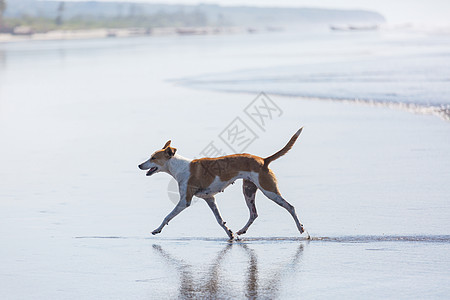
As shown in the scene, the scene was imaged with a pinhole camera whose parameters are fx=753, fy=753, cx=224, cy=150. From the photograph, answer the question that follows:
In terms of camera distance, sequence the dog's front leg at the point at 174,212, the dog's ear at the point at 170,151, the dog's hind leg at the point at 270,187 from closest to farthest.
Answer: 1. the dog's hind leg at the point at 270,187
2. the dog's front leg at the point at 174,212
3. the dog's ear at the point at 170,151

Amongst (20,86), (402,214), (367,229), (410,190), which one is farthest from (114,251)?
(20,86)

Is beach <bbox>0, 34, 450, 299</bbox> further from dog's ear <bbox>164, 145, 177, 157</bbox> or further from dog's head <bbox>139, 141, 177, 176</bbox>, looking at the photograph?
dog's ear <bbox>164, 145, 177, 157</bbox>

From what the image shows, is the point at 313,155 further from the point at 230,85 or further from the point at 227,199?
the point at 230,85

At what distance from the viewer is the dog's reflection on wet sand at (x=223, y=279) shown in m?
6.06

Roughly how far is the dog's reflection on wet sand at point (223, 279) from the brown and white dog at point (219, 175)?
582 mm

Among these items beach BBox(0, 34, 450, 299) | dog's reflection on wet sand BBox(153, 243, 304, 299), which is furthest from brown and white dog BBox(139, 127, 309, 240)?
dog's reflection on wet sand BBox(153, 243, 304, 299)

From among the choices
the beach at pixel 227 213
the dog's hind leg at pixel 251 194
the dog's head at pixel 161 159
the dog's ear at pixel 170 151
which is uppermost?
the dog's ear at pixel 170 151

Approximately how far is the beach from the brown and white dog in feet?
1.06

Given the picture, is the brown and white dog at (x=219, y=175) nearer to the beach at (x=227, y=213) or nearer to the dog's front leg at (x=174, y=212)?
the dog's front leg at (x=174, y=212)

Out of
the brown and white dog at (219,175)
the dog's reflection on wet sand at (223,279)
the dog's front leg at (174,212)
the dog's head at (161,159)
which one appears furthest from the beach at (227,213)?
the dog's head at (161,159)

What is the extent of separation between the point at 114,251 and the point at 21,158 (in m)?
5.97

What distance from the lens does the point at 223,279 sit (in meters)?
6.48

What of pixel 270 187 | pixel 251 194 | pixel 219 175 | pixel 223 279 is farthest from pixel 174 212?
pixel 223 279

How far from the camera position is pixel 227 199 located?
9648 millimetres
